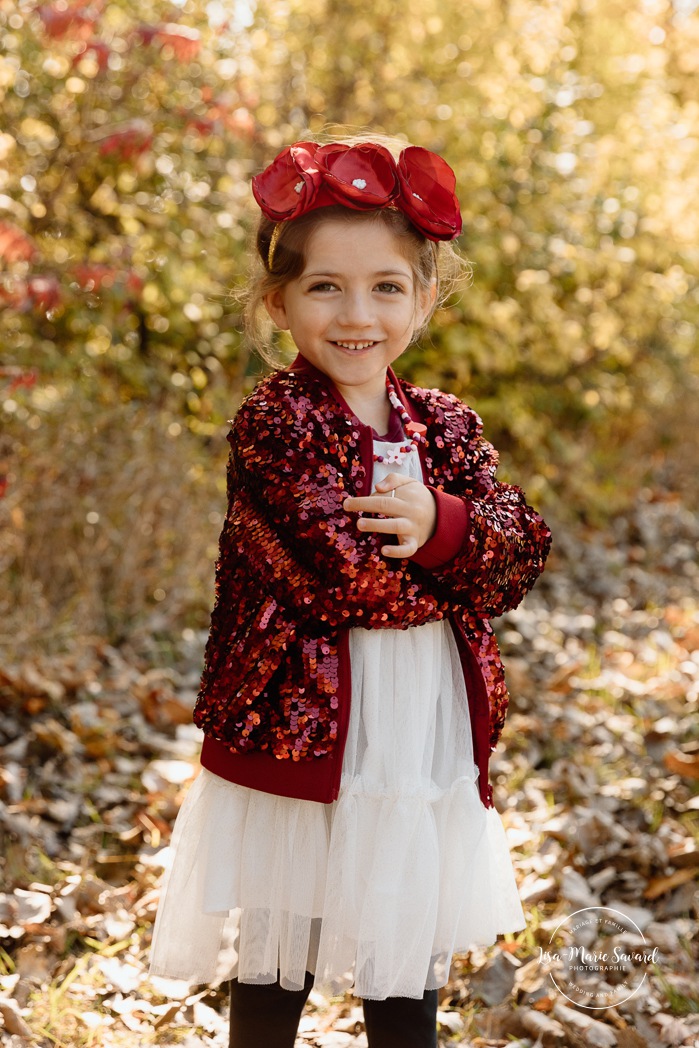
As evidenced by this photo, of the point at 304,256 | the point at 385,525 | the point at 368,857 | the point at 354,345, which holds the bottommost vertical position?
the point at 368,857

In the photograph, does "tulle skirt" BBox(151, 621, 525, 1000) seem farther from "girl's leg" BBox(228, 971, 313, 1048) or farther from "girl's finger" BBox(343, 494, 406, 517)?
"girl's finger" BBox(343, 494, 406, 517)

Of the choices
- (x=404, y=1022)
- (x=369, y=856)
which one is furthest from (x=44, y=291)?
(x=404, y=1022)

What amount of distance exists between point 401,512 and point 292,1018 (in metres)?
0.95

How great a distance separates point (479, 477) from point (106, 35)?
3441 millimetres

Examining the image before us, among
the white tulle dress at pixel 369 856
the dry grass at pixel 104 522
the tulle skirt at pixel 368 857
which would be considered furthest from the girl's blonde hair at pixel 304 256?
the dry grass at pixel 104 522

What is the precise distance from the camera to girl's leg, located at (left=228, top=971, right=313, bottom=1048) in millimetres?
1995

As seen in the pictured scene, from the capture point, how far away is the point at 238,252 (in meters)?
5.10

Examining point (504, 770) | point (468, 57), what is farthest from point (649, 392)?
point (504, 770)

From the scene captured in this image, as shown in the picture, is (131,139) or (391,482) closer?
(391,482)

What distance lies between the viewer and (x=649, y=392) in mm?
7422

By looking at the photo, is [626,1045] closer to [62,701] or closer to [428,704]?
[428,704]

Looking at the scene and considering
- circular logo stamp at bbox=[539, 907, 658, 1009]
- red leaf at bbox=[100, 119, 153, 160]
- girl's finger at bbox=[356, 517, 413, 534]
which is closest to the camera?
girl's finger at bbox=[356, 517, 413, 534]

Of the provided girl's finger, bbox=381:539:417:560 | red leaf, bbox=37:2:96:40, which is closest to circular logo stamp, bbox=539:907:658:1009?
girl's finger, bbox=381:539:417:560

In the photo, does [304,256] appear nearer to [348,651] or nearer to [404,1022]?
[348,651]
